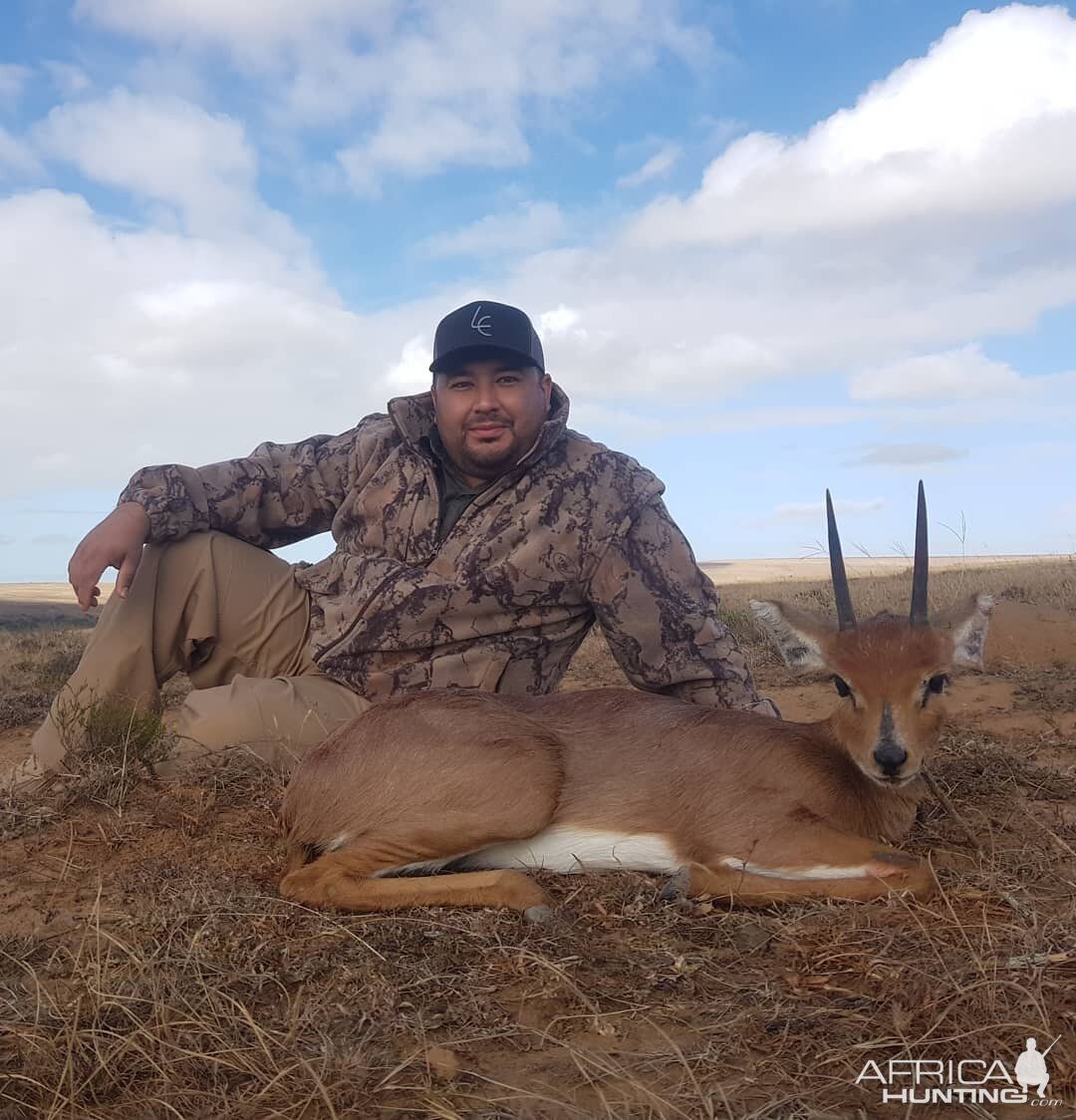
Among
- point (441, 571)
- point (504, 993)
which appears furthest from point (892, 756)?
point (441, 571)

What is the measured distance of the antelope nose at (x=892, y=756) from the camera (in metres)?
4.22

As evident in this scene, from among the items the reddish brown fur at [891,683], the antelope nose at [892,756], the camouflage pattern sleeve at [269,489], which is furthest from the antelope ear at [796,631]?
the camouflage pattern sleeve at [269,489]

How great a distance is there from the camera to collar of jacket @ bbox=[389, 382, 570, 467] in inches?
256

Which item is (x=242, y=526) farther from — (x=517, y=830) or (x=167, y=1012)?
(x=167, y=1012)

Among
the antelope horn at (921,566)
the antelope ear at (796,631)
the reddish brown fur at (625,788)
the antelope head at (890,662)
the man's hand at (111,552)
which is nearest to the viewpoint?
the reddish brown fur at (625,788)

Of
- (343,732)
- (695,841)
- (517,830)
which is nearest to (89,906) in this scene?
(343,732)

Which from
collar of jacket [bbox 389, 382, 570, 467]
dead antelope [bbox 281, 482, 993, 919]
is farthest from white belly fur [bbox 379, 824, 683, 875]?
collar of jacket [bbox 389, 382, 570, 467]

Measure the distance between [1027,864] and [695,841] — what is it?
1413 millimetres

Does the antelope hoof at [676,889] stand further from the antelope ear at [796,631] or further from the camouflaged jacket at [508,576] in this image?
the camouflaged jacket at [508,576]

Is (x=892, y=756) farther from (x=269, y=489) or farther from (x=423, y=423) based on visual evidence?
(x=269, y=489)

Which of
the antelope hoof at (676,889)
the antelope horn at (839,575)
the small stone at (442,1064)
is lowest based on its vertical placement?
the antelope hoof at (676,889)

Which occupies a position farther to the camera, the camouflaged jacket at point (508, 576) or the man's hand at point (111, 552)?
the camouflaged jacket at point (508, 576)

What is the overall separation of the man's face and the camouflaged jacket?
0.44ft

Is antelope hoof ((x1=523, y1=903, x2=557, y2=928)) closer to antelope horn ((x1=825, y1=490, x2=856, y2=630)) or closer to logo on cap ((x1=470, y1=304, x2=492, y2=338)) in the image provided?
antelope horn ((x1=825, y1=490, x2=856, y2=630))
